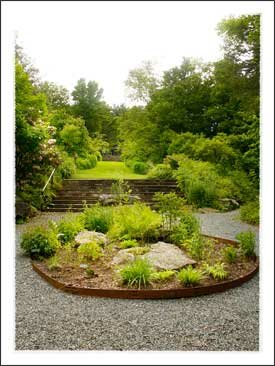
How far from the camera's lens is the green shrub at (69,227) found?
179 inches

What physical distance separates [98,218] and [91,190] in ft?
1.62

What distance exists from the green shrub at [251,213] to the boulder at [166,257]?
2.28 feet

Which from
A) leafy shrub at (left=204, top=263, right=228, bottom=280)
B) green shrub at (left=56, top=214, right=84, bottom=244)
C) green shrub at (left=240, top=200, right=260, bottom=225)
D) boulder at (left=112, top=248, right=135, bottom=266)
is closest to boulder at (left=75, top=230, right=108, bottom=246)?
green shrub at (left=56, top=214, right=84, bottom=244)

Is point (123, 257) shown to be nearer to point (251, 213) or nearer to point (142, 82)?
point (251, 213)

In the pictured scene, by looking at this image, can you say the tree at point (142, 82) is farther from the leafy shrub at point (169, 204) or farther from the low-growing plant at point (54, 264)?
the low-growing plant at point (54, 264)

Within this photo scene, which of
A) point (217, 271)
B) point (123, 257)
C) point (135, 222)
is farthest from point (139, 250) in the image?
point (217, 271)

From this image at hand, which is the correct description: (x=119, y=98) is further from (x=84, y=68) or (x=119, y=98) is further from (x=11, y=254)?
(x=11, y=254)

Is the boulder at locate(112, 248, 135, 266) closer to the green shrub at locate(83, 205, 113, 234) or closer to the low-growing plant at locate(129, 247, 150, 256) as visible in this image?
the low-growing plant at locate(129, 247, 150, 256)

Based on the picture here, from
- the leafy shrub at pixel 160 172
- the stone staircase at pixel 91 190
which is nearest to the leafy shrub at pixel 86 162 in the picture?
the stone staircase at pixel 91 190

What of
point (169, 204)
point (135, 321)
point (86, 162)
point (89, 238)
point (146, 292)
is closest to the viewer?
point (135, 321)

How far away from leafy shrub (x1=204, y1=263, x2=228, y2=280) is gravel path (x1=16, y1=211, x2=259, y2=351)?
19 centimetres

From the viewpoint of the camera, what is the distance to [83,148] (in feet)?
13.4

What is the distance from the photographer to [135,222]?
4.88 metres

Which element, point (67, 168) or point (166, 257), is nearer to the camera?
point (67, 168)
